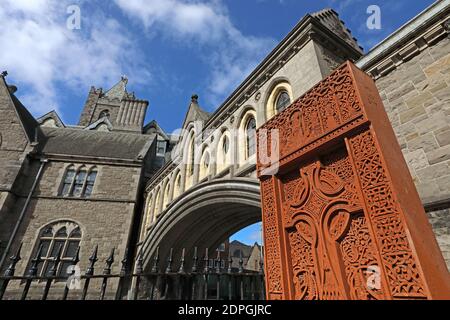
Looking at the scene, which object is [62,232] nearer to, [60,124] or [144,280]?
[144,280]

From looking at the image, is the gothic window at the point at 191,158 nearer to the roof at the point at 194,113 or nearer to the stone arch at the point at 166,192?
the roof at the point at 194,113

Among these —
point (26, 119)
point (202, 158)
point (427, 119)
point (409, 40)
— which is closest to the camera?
point (427, 119)

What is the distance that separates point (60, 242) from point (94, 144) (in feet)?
22.7

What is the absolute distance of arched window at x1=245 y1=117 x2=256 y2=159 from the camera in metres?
6.42

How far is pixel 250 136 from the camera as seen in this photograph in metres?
6.72

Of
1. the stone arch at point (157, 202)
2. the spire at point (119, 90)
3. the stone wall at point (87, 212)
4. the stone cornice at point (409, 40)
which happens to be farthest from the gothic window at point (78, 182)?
the spire at point (119, 90)

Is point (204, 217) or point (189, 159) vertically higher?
point (189, 159)

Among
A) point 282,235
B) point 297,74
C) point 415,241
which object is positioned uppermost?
point 297,74

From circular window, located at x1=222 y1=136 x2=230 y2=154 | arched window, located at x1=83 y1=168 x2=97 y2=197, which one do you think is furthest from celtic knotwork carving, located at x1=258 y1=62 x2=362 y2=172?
arched window, located at x1=83 y1=168 x2=97 y2=197

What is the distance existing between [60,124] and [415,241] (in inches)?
1131

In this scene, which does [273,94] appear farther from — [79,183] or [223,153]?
[79,183]

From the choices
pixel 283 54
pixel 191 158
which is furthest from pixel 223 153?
pixel 283 54

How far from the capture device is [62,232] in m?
12.7
